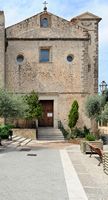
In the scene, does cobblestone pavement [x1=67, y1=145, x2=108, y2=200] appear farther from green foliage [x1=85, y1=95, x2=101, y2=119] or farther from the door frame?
the door frame

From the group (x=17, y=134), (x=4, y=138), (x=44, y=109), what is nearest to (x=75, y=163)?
(x=4, y=138)

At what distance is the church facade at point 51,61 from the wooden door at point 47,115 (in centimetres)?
25

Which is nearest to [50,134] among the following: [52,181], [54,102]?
[54,102]

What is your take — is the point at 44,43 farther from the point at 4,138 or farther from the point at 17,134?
the point at 4,138

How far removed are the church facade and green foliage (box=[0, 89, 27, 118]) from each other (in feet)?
40.1

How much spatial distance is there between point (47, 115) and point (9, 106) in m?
14.1

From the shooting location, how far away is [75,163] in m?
16.8

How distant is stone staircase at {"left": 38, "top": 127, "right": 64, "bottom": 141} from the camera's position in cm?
3397

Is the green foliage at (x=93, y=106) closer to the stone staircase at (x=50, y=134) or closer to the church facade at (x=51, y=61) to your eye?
the stone staircase at (x=50, y=134)

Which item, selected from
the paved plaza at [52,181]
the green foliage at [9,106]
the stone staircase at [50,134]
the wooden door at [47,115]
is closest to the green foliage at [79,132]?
Result: the stone staircase at [50,134]

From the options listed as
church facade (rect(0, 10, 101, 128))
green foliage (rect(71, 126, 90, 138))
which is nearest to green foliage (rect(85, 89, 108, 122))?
green foliage (rect(71, 126, 90, 138))

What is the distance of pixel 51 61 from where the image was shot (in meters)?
36.8

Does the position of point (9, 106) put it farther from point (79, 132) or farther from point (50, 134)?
point (79, 132)

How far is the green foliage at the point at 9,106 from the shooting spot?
23297mm
